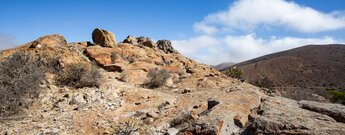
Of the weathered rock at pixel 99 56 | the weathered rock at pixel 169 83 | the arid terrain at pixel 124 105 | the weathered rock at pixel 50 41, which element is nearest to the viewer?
the arid terrain at pixel 124 105

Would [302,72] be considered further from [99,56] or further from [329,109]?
[329,109]

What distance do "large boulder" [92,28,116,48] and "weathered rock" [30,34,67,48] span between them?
16.6 feet

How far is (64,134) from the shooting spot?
853 cm

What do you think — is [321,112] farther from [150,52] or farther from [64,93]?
[150,52]

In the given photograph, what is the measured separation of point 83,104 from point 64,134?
206 cm

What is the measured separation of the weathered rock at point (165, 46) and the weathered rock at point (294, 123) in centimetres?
2035

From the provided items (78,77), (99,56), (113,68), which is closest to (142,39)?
(99,56)

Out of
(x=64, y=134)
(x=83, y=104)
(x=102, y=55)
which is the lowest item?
(x=64, y=134)

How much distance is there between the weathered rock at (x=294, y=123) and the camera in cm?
603

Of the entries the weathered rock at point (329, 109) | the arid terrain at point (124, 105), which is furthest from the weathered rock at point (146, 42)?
the weathered rock at point (329, 109)

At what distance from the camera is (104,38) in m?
21.9

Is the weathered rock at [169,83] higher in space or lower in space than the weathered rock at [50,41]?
lower

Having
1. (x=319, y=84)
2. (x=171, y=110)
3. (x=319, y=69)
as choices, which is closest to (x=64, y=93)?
(x=171, y=110)

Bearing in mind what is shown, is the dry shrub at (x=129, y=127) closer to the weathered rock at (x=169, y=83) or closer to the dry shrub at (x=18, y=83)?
the dry shrub at (x=18, y=83)
